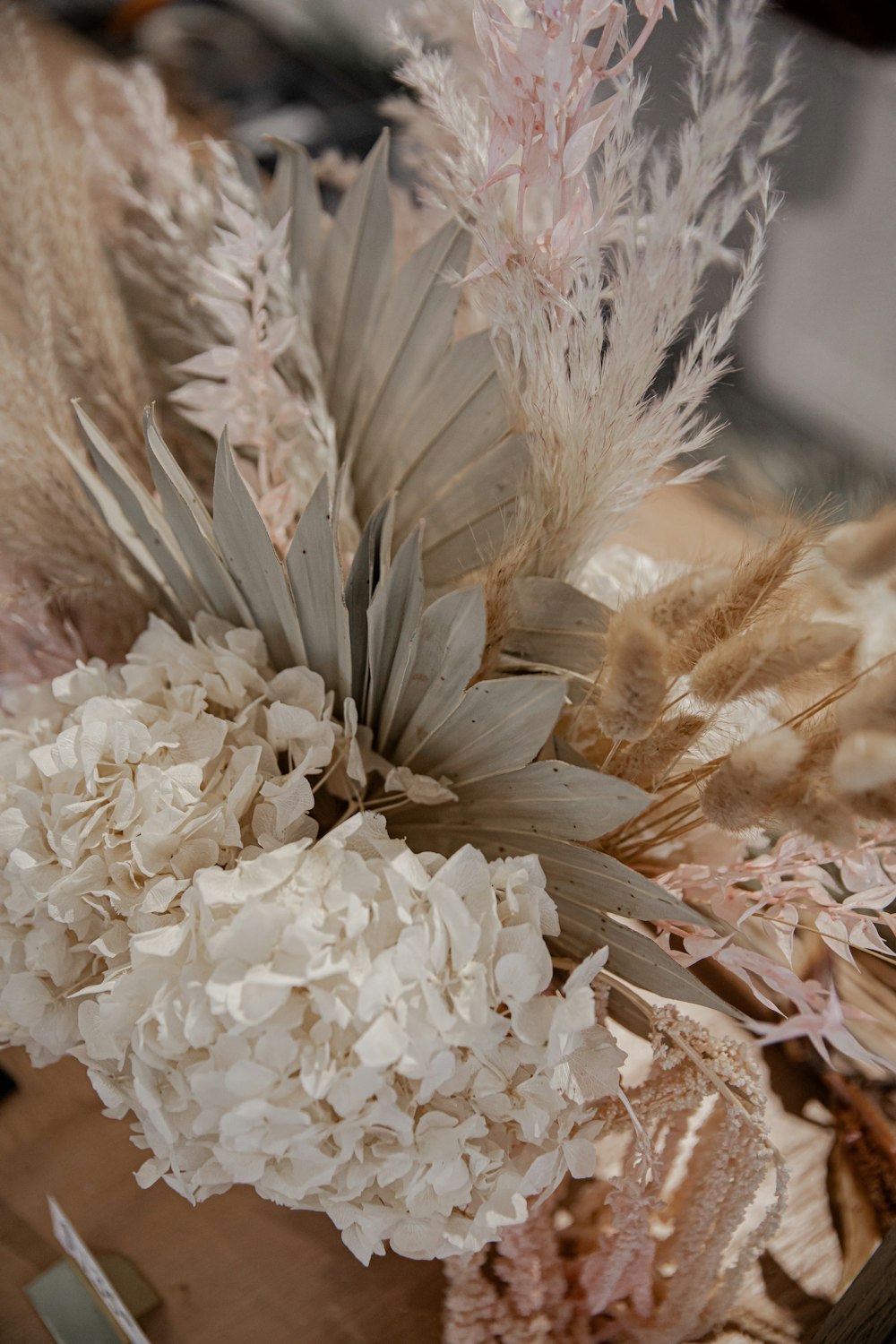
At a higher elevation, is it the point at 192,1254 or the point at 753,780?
the point at 753,780

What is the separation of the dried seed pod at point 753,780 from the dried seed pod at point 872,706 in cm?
2

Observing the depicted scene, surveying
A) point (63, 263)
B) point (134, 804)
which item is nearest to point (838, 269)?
point (63, 263)

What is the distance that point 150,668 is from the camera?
1.36ft

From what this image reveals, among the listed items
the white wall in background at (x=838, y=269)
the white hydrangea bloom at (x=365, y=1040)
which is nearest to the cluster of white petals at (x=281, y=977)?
the white hydrangea bloom at (x=365, y=1040)

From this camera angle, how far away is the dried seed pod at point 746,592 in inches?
13.5

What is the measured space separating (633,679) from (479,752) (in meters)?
0.08

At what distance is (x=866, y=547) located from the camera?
32 cm

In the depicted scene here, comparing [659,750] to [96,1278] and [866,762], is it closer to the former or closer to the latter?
[866,762]

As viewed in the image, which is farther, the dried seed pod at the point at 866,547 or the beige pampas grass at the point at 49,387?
the beige pampas grass at the point at 49,387

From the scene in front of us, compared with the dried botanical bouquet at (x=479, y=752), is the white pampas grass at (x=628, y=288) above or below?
above

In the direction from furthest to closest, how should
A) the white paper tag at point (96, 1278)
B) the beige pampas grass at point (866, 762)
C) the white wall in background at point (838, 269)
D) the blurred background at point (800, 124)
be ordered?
the white wall in background at point (838, 269) < the blurred background at point (800, 124) < the white paper tag at point (96, 1278) < the beige pampas grass at point (866, 762)

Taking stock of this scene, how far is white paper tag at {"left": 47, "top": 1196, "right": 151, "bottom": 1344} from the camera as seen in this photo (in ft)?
1.48

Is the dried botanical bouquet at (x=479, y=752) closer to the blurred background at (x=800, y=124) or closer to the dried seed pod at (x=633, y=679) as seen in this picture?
the dried seed pod at (x=633, y=679)

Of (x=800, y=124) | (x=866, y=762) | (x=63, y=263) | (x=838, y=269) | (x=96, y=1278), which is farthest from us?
(x=838, y=269)
